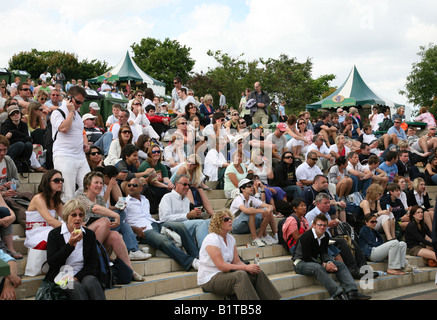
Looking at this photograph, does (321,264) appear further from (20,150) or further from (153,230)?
(20,150)

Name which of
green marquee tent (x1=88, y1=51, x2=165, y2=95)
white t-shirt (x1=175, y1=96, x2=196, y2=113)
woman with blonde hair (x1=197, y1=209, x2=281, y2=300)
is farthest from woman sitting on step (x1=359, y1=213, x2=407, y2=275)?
green marquee tent (x1=88, y1=51, x2=165, y2=95)

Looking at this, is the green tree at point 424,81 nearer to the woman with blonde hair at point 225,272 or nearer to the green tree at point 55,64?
the green tree at point 55,64

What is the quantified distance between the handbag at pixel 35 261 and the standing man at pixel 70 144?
4.56 feet

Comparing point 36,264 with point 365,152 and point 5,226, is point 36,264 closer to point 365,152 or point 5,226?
point 5,226

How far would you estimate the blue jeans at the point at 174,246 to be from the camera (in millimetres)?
7242

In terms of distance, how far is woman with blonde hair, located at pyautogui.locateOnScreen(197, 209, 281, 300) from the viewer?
20.6 feet

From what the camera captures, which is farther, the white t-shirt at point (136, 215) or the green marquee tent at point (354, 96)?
the green marquee tent at point (354, 96)

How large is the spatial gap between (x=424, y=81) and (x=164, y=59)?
27213 mm

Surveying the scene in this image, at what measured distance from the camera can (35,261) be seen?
587 centimetres

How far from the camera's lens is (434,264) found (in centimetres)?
1016

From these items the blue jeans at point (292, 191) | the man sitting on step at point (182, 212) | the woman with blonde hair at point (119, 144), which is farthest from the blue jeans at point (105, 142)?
the blue jeans at point (292, 191)

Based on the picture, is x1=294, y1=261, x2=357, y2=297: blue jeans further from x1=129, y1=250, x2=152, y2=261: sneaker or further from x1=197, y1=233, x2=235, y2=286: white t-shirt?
x1=129, y1=250, x2=152, y2=261: sneaker

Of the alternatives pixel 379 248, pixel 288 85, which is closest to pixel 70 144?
pixel 379 248

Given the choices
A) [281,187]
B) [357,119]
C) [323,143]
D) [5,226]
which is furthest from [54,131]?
[357,119]
